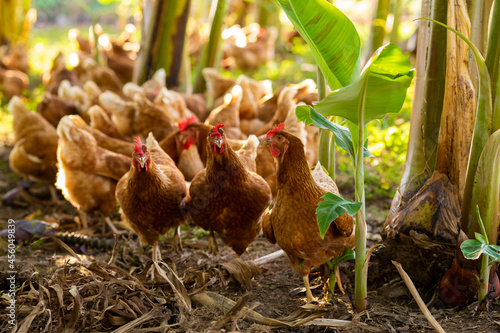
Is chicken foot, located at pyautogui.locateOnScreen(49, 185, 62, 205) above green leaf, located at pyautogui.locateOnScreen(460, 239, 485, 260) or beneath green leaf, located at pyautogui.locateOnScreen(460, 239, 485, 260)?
beneath

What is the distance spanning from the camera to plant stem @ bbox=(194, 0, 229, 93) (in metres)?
6.33

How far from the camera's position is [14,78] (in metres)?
8.86

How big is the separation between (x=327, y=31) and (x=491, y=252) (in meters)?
1.37

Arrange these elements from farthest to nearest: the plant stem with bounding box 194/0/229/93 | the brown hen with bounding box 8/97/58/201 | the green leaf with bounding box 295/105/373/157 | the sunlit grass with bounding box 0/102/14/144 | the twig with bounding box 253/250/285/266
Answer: the sunlit grass with bounding box 0/102/14/144 < the plant stem with bounding box 194/0/229/93 < the brown hen with bounding box 8/97/58/201 < the twig with bounding box 253/250/285/266 < the green leaf with bounding box 295/105/373/157

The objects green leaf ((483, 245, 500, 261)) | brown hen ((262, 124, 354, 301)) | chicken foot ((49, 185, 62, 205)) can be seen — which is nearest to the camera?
green leaf ((483, 245, 500, 261))

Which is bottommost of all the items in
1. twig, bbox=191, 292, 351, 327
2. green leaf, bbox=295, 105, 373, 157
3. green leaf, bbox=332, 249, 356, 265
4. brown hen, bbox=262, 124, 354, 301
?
twig, bbox=191, 292, 351, 327

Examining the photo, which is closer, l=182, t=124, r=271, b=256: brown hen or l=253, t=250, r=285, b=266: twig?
l=182, t=124, r=271, b=256: brown hen

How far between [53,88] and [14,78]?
2.68 m

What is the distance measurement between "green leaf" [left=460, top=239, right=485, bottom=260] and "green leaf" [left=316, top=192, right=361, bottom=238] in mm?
600

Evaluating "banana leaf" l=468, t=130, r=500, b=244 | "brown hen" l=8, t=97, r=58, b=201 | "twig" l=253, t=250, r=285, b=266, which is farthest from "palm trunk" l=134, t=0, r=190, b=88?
"banana leaf" l=468, t=130, r=500, b=244

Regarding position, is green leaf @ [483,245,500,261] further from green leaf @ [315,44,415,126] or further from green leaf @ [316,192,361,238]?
green leaf @ [315,44,415,126]

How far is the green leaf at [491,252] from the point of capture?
214cm

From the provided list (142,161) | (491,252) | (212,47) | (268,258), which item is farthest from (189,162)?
(212,47)

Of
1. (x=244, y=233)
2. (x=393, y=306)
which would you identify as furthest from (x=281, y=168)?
(x=393, y=306)
